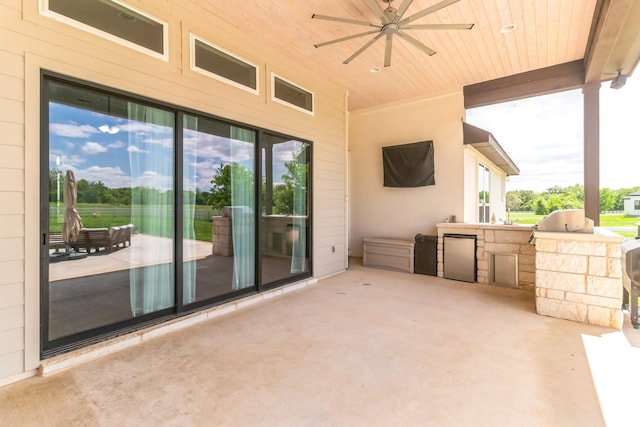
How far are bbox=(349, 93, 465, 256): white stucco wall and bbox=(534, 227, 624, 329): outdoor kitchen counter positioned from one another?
2.27 meters

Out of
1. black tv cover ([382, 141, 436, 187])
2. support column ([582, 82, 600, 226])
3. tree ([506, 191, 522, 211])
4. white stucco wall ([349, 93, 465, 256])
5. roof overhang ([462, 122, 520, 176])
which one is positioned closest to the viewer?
support column ([582, 82, 600, 226])

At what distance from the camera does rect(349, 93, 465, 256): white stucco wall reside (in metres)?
5.78

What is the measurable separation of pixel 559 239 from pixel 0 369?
17.5 feet

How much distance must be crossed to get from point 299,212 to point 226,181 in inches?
59.7

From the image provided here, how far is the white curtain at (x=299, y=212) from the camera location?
4852 millimetres

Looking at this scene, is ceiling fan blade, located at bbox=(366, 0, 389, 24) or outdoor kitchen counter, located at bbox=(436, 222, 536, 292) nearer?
ceiling fan blade, located at bbox=(366, 0, 389, 24)

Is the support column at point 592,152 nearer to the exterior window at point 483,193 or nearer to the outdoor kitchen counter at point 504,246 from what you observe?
the outdoor kitchen counter at point 504,246

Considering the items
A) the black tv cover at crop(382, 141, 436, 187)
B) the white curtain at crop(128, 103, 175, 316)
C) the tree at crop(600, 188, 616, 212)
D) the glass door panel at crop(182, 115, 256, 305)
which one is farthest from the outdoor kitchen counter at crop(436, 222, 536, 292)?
the white curtain at crop(128, 103, 175, 316)

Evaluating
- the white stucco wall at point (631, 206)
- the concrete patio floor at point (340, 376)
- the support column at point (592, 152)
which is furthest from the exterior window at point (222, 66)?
the white stucco wall at point (631, 206)

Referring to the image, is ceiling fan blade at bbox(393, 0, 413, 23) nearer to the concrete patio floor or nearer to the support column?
the concrete patio floor

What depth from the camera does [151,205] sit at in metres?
3.06

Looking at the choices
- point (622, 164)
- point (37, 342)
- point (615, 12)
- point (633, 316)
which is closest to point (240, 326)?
point (37, 342)

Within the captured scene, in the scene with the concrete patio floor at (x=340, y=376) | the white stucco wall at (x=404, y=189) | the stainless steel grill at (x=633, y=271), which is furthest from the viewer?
the white stucco wall at (x=404, y=189)

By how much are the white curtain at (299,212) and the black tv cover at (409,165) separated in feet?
7.48
